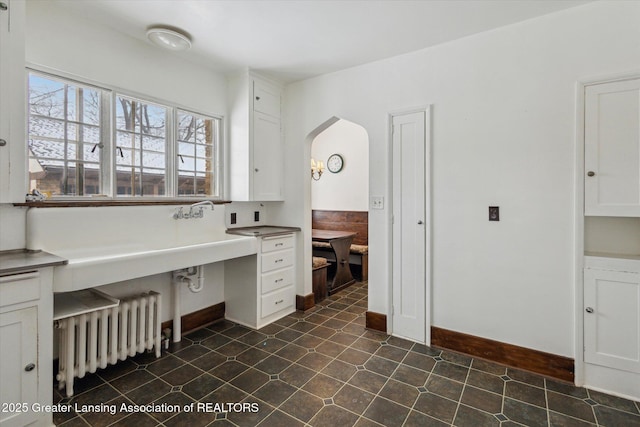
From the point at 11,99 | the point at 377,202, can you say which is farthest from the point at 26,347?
the point at 377,202

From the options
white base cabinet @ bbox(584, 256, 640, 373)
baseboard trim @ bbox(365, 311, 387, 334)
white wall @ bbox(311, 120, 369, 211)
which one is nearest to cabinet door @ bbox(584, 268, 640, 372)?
white base cabinet @ bbox(584, 256, 640, 373)

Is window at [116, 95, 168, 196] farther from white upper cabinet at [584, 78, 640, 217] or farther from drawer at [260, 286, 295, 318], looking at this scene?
white upper cabinet at [584, 78, 640, 217]

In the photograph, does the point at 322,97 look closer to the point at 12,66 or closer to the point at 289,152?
the point at 289,152

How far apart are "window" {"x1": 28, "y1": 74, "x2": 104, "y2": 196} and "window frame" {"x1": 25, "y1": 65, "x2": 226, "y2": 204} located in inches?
1.3

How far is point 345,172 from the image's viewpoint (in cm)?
570

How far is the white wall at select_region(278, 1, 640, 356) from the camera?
2137mm

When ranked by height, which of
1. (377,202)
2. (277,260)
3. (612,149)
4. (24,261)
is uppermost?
(612,149)

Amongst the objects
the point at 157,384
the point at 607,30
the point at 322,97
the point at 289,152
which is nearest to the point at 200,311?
the point at 157,384

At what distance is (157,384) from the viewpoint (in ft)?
6.93

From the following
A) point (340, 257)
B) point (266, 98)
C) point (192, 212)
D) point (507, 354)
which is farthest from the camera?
point (340, 257)

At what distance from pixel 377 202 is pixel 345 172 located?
281 cm

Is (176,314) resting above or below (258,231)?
below

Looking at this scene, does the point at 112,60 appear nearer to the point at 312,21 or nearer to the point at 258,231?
the point at 312,21

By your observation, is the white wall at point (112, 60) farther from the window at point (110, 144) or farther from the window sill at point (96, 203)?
the window sill at point (96, 203)
